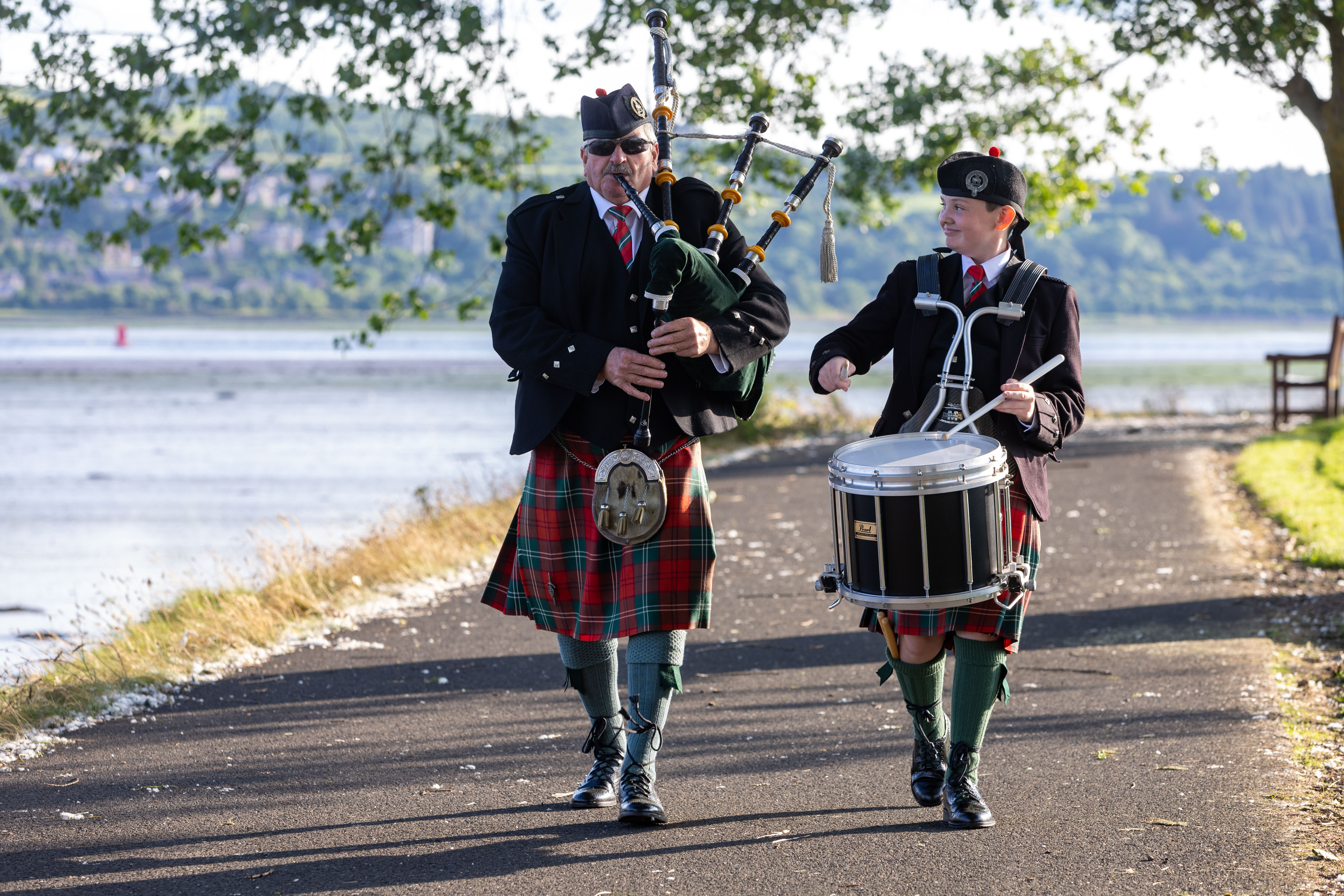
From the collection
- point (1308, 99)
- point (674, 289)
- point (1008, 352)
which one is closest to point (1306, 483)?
point (1308, 99)

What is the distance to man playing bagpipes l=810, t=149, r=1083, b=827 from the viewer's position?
139 inches

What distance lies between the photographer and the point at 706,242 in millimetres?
3666

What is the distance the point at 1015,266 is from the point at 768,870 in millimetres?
1667

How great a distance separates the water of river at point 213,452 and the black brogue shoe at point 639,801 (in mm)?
4417

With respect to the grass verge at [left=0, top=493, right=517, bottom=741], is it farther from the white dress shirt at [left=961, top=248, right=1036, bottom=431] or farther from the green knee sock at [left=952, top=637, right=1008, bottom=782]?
the white dress shirt at [left=961, top=248, right=1036, bottom=431]

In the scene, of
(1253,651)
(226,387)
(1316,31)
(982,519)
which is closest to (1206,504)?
(1316,31)

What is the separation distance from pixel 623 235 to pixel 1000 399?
1097 mm

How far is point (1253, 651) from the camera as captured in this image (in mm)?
5859

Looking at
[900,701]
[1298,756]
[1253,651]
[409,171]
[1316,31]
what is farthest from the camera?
A: [409,171]

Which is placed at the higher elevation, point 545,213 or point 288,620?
point 545,213

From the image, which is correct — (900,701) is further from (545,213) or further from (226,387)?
(226,387)

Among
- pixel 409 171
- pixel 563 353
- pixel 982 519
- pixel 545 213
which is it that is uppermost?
pixel 409 171

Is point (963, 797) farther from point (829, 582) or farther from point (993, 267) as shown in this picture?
point (993, 267)

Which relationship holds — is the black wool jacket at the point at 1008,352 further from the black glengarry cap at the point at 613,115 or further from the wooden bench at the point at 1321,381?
the wooden bench at the point at 1321,381
